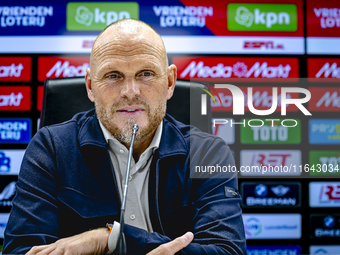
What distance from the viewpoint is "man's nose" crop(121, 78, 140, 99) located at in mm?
937

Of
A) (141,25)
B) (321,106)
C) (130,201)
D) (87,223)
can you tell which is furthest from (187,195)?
(321,106)

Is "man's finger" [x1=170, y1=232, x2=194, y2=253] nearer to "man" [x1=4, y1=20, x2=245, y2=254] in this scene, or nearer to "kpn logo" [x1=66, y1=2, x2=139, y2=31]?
"man" [x1=4, y1=20, x2=245, y2=254]

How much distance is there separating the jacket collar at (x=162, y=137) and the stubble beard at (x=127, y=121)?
0.17ft

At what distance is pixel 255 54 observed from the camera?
2074mm

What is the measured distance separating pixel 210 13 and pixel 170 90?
1.18m

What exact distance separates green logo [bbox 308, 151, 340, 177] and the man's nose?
5.25 feet

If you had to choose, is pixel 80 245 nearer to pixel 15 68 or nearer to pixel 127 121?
pixel 127 121

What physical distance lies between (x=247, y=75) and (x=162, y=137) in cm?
121

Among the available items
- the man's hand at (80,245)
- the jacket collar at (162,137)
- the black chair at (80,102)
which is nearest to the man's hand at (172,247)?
the man's hand at (80,245)

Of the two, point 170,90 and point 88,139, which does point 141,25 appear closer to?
point 170,90

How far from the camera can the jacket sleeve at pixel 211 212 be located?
84cm

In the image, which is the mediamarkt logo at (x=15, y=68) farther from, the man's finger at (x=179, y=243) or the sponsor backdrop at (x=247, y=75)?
the man's finger at (x=179, y=243)

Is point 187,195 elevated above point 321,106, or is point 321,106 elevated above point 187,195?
point 321,106

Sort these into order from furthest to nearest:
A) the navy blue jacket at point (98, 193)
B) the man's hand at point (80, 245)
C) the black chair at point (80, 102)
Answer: the black chair at point (80, 102), the navy blue jacket at point (98, 193), the man's hand at point (80, 245)
